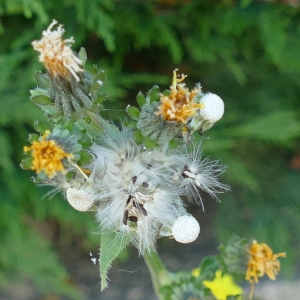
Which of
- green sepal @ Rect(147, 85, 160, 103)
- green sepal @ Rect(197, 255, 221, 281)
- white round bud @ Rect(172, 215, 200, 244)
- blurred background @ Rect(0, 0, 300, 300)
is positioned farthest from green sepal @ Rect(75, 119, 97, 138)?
blurred background @ Rect(0, 0, 300, 300)

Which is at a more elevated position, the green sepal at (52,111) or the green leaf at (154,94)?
the green leaf at (154,94)

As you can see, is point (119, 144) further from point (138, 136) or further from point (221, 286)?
point (221, 286)

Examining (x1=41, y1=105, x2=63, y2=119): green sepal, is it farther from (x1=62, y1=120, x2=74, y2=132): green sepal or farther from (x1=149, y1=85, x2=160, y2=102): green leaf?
(x1=149, y1=85, x2=160, y2=102): green leaf

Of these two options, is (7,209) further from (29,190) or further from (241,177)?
(241,177)

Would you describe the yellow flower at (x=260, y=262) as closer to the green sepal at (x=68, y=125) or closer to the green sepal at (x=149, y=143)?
the green sepal at (x=149, y=143)

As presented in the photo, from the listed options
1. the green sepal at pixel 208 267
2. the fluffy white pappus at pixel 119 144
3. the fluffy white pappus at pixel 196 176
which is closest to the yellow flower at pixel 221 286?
the green sepal at pixel 208 267

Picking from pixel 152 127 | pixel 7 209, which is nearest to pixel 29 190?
pixel 7 209

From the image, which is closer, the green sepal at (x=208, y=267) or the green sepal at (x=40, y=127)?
the green sepal at (x=40, y=127)
